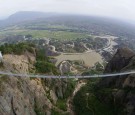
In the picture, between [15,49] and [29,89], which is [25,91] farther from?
[15,49]

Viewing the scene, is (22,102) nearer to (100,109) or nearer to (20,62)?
(20,62)

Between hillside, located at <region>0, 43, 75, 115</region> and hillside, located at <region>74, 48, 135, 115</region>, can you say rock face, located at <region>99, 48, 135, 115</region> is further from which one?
hillside, located at <region>0, 43, 75, 115</region>

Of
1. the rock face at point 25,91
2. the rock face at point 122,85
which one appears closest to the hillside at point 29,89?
the rock face at point 25,91

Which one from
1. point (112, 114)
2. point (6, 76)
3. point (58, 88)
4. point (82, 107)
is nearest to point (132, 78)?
point (112, 114)

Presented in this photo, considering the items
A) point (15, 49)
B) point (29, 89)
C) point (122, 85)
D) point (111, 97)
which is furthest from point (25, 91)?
point (122, 85)

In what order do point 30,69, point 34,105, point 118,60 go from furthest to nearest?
point 118,60 → point 30,69 → point 34,105

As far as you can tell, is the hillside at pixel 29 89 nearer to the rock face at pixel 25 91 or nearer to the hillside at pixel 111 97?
the rock face at pixel 25 91

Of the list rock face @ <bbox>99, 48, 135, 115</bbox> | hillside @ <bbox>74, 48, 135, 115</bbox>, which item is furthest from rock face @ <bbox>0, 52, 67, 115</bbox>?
rock face @ <bbox>99, 48, 135, 115</bbox>
